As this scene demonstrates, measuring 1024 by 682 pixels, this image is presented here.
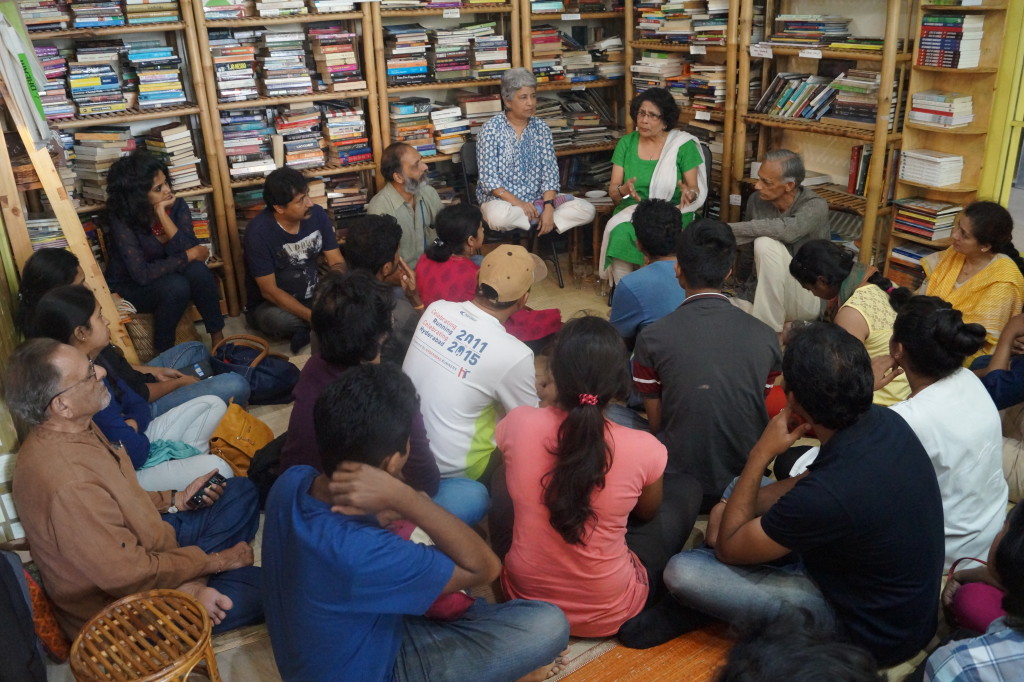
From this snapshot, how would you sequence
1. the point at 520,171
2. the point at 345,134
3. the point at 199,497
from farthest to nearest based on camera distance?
the point at 520,171 < the point at 345,134 < the point at 199,497

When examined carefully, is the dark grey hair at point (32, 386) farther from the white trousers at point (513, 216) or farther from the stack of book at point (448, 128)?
the stack of book at point (448, 128)

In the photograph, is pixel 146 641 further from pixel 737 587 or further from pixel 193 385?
pixel 193 385

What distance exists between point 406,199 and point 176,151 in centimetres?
129

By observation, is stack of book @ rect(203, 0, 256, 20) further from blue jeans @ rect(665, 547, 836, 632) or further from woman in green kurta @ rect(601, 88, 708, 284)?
blue jeans @ rect(665, 547, 836, 632)

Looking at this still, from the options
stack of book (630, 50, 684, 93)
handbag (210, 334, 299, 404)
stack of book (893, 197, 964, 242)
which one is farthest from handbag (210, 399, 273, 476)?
stack of book (630, 50, 684, 93)

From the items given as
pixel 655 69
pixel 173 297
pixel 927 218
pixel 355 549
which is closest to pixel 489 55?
pixel 655 69

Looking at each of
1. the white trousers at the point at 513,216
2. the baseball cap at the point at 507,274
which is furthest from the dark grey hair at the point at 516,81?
the baseball cap at the point at 507,274

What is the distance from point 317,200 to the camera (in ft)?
16.7

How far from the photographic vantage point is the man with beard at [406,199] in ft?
15.5

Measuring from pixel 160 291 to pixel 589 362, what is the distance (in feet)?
9.71

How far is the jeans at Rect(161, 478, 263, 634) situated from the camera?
2.41 metres

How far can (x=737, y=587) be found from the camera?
2.23 metres

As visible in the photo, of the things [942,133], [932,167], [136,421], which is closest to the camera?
[136,421]

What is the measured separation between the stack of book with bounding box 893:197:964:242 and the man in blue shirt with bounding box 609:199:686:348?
1591 mm
